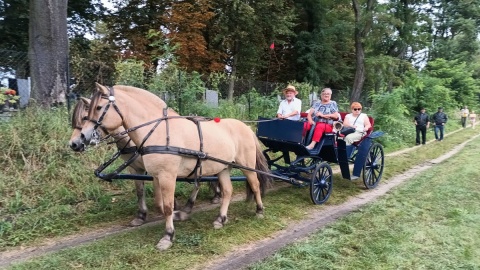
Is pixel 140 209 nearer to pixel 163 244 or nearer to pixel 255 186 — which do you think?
pixel 163 244

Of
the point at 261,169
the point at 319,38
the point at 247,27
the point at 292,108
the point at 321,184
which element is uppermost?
the point at 319,38

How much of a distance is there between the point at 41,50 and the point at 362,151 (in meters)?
6.77

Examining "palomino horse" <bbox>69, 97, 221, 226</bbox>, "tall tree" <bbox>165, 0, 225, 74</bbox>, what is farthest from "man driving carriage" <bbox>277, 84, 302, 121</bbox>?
"tall tree" <bbox>165, 0, 225, 74</bbox>

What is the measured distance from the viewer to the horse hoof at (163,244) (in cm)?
401

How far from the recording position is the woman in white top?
24.1 ft

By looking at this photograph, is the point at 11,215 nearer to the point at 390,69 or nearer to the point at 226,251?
the point at 226,251

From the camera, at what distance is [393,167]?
9.66 meters

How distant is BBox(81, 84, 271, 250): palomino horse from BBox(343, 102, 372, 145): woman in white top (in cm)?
324

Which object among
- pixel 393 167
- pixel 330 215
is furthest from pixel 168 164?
pixel 393 167

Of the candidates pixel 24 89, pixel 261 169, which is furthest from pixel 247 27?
pixel 261 169

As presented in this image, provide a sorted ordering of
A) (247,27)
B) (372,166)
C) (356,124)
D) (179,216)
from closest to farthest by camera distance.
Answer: (179,216)
(356,124)
(372,166)
(247,27)

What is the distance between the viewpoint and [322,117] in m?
6.55

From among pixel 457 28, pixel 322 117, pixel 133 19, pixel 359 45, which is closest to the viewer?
pixel 322 117

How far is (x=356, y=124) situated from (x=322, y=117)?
1.28 metres
